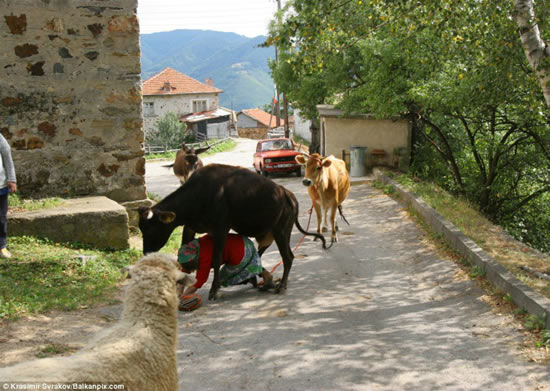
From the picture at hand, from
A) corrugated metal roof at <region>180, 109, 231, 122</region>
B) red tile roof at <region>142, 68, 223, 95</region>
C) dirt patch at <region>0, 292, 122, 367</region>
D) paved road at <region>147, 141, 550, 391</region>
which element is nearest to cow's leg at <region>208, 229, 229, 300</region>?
paved road at <region>147, 141, 550, 391</region>

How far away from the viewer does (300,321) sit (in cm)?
575

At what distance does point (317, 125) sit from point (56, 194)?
22.9 metres

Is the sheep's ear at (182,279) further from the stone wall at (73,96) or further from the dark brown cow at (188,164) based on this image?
the dark brown cow at (188,164)

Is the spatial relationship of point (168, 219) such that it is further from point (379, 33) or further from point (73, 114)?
point (379, 33)

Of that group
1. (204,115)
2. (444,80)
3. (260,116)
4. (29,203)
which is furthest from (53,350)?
(260,116)

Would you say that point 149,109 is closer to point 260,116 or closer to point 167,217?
point 260,116

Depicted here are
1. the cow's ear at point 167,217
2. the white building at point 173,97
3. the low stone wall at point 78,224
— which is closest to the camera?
the cow's ear at point 167,217

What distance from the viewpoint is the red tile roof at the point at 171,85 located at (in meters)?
65.9

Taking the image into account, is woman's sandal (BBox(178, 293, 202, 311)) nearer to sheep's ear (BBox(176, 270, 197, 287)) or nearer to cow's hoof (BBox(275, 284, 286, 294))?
cow's hoof (BBox(275, 284, 286, 294))

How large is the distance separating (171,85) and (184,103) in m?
2.71

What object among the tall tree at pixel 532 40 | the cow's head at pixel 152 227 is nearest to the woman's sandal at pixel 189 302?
the cow's head at pixel 152 227

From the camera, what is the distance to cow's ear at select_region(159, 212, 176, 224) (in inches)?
231

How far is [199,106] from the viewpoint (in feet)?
229

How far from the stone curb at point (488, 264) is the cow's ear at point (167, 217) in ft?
12.9
